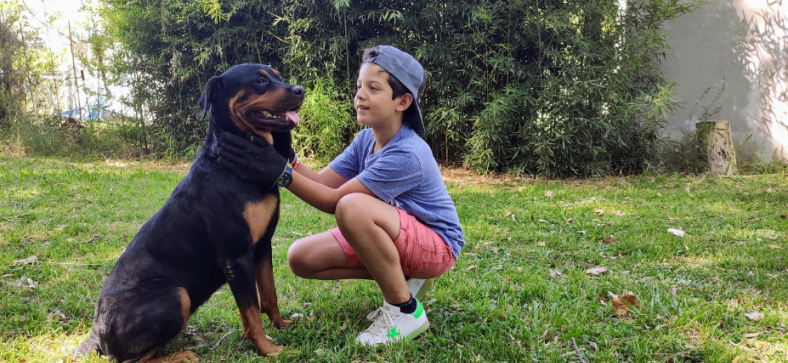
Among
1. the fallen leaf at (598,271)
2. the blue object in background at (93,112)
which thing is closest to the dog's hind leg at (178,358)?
the fallen leaf at (598,271)

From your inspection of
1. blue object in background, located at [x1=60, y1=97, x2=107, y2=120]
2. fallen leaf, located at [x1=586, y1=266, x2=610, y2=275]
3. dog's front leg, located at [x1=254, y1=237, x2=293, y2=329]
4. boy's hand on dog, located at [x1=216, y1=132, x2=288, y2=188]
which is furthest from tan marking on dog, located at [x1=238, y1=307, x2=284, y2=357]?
blue object in background, located at [x1=60, y1=97, x2=107, y2=120]

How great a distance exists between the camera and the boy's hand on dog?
185cm

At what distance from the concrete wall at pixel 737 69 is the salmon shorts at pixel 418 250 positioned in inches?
255

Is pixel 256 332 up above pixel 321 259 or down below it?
below

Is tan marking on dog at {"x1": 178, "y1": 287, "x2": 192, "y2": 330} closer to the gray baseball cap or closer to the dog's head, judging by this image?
the dog's head

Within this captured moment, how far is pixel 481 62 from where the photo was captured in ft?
22.8

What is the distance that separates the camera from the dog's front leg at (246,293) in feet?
6.12

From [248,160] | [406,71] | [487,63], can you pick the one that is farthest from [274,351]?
[487,63]

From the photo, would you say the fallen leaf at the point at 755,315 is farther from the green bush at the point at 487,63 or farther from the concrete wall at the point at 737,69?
the concrete wall at the point at 737,69

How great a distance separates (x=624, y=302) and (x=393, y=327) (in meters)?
1.23

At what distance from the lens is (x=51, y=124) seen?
8867 millimetres

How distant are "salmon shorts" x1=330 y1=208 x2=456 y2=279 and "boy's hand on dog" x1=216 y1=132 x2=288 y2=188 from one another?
0.60 metres

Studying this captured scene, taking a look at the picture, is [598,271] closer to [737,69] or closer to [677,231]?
[677,231]

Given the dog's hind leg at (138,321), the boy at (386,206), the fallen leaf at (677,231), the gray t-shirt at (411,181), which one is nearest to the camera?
the dog's hind leg at (138,321)
